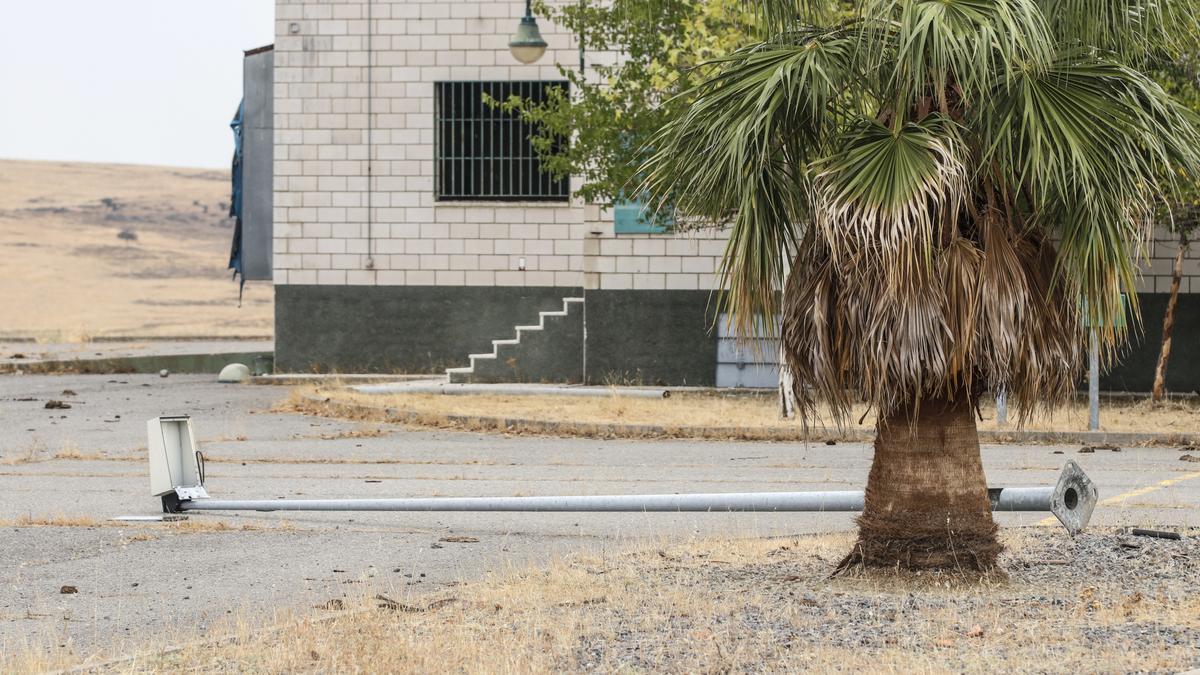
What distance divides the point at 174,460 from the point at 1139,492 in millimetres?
7523

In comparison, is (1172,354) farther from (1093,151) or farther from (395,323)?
(1093,151)

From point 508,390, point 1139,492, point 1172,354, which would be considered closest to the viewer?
point 1139,492

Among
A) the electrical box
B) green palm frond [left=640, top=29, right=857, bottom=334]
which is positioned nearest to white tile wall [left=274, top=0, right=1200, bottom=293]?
the electrical box

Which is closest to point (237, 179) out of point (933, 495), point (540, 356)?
point (540, 356)

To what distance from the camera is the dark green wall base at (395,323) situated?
28.5 meters

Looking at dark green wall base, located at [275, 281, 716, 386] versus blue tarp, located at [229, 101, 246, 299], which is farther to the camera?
blue tarp, located at [229, 101, 246, 299]

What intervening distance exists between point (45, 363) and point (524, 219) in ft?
33.2

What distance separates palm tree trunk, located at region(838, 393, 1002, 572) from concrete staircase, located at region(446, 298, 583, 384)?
1754 cm

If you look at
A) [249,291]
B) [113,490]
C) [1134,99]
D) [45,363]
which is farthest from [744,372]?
[249,291]

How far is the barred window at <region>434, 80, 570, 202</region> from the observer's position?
2856 centimetres

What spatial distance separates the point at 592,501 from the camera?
33.4ft

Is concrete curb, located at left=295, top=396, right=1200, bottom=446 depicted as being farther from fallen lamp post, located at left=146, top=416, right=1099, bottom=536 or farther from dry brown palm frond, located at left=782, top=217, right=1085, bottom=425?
dry brown palm frond, located at left=782, top=217, right=1085, bottom=425

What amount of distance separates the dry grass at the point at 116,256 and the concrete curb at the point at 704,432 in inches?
727

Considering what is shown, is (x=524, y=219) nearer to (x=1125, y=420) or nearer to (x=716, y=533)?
(x=1125, y=420)
